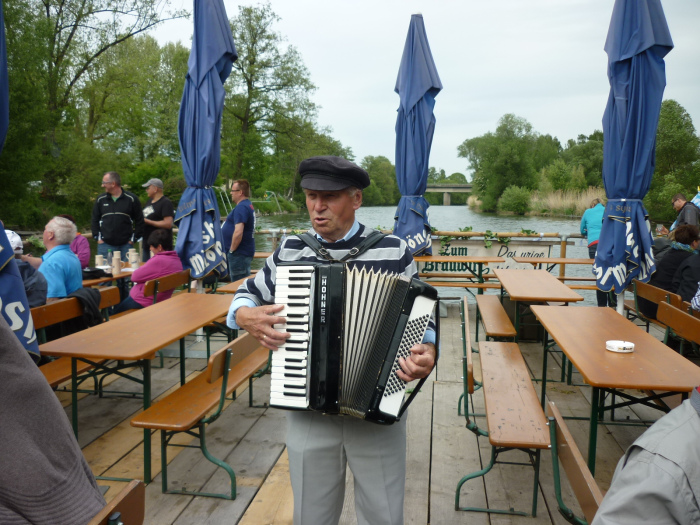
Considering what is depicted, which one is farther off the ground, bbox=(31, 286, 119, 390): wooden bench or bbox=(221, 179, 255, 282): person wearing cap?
bbox=(221, 179, 255, 282): person wearing cap

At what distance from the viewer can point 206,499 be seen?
10.2 feet

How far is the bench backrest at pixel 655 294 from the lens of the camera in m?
4.71

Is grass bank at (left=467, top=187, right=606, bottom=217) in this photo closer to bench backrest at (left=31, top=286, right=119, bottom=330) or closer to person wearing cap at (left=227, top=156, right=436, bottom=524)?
bench backrest at (left=31, top=286, right=119, bottom=330)

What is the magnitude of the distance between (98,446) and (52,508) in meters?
2.79

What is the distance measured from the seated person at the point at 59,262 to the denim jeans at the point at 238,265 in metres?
2.46

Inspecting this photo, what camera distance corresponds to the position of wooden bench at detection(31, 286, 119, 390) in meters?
3.79

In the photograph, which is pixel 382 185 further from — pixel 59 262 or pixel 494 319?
pixel 59 262

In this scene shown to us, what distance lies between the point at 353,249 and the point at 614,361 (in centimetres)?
182

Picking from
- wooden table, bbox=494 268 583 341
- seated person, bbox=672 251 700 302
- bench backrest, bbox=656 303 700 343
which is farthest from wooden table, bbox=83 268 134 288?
seated person, bbox=672 251 700 302

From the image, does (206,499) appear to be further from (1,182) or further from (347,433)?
(1,182)

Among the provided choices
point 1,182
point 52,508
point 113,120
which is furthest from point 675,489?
point 113,120

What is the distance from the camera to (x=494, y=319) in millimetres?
5293

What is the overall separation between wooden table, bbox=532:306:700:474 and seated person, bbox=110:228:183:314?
3.58 metres

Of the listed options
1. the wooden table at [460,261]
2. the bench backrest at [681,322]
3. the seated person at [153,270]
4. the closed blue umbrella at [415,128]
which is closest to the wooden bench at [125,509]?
the bench backrest at [681,322]
